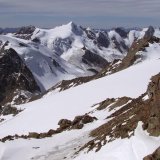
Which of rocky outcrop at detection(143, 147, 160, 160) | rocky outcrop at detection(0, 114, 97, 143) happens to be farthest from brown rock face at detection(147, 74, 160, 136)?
rocky outcrop at detection(0, 114, 97, 143)

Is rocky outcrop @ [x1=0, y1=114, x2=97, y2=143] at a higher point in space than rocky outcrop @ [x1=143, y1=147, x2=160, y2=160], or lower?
lower

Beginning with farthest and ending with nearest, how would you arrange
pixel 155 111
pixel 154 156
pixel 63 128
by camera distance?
pixel 63 128 < pixel 155 111 < pixel 154 156

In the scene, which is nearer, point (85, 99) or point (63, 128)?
point (63, 128)

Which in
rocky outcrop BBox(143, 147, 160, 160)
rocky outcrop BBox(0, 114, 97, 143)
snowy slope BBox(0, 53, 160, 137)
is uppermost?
rocky outcrop BBox(143, 147, 160, 160)

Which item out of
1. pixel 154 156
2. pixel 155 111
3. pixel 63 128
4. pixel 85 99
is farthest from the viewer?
pixel 85 99

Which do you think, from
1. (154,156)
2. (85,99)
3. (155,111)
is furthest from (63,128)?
(154,156)

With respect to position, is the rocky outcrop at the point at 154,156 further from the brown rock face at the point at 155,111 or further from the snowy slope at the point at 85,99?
the snowy slope at the point at 85,99

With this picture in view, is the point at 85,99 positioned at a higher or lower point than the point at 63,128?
lower

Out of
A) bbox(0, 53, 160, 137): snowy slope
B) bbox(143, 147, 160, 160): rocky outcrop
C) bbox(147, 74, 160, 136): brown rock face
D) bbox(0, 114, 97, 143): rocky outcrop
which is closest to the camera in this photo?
bbox(143, 147, 160, 160): rocky outcrop

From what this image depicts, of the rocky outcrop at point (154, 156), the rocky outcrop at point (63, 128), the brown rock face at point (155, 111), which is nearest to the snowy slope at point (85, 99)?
the rocky outcrop at point (63, 128)

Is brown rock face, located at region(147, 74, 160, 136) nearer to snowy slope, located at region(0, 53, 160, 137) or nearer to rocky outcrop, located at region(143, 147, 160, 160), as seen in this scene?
rocky outcrop, located at region(143, 147, 160, 160)

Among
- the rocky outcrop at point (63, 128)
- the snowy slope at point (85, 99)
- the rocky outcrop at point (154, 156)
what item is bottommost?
the snowy slope at point (85, 99)

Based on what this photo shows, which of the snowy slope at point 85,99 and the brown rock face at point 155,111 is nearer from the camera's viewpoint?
the brown rock face at point 155,111

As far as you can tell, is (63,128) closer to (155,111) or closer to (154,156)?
(155,111)
